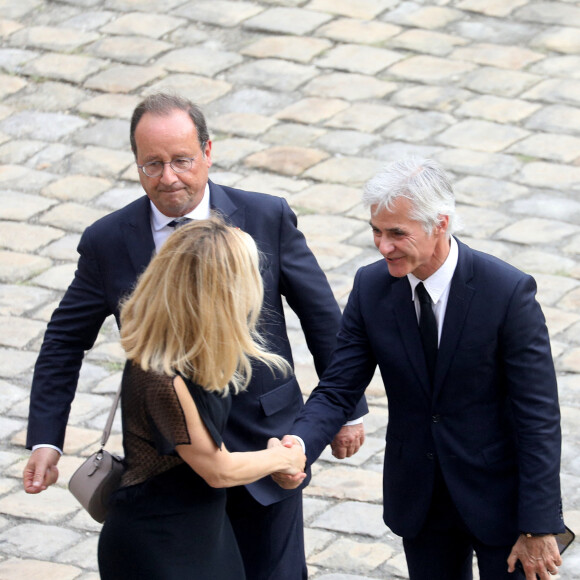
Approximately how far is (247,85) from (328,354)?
4964 mm

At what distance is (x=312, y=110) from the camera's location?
8312 millimetres

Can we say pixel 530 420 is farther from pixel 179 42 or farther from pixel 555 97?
pixel 179 42

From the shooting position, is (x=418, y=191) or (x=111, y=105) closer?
(x=418, y=191)

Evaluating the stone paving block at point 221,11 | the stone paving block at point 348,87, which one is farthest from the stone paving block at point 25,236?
the stone paving block at point 221,11

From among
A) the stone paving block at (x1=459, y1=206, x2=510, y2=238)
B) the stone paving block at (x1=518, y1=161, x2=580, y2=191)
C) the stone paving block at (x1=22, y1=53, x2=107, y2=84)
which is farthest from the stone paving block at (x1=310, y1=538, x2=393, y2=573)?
the stone paving block at (x1=22, y1=53, x2=107, y2=84)

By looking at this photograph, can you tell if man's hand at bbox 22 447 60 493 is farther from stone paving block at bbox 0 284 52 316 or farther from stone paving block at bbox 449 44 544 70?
stone paving block at bbox 449 44 544 70

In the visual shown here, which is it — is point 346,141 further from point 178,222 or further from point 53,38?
point 178,222

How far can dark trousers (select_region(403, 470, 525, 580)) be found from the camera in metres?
3.44

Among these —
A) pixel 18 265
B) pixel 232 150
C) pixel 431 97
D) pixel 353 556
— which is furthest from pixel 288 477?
pixel 431 97

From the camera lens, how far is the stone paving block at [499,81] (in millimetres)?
8375

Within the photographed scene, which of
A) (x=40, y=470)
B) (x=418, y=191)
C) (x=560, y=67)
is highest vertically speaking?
(x=418, y=191)

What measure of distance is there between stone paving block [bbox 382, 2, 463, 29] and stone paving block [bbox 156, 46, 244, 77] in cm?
134

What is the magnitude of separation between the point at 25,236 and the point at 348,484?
9.95 ft

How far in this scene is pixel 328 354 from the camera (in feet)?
13.1
